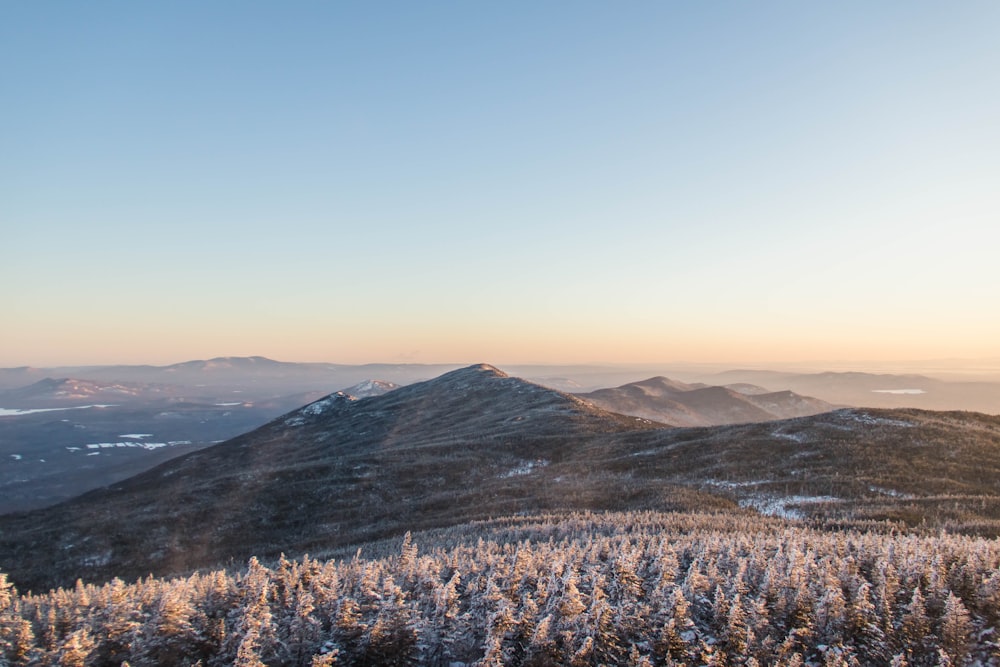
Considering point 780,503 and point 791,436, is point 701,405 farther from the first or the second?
point 780,503

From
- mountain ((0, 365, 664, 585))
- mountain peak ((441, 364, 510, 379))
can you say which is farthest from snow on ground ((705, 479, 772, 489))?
mountain peak ((441, 364, 510, 379))

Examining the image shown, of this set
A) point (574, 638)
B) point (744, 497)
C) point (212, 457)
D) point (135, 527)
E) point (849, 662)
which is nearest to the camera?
point (849, 662)

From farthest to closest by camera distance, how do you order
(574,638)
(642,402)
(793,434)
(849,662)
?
(642,402) < (793,434) < (574,638) < (849,662)

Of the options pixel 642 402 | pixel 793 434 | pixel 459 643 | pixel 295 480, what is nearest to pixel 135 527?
pixel 295 480

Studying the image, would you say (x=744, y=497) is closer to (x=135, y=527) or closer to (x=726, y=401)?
(x=135, y=527)

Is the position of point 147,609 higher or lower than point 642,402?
higher

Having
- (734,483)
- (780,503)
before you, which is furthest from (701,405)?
(780,503)

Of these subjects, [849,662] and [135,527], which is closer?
[849,662]
